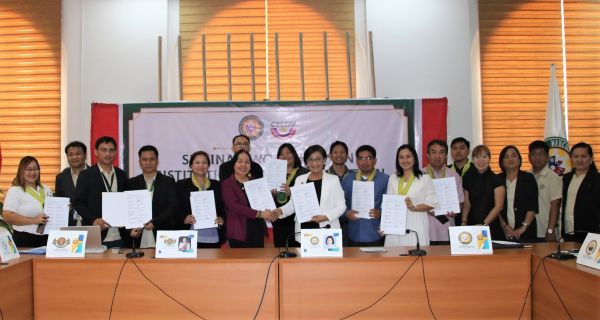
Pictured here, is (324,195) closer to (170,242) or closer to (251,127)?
(170,242)

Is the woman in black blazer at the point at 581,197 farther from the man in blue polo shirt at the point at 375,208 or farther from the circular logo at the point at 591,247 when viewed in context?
the man in blue polo shirt at the point at 375,208

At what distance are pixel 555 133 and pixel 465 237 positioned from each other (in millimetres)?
2943

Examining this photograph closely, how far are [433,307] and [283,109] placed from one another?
277 cm

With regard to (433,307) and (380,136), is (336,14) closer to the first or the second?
(380,136)

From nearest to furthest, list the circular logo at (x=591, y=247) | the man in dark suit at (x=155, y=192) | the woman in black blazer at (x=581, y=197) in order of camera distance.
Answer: the circular logo at (x=591, y=247), the man in dark suit at (x=155, y=192), the woman in black blazer at (x=581, y=197)

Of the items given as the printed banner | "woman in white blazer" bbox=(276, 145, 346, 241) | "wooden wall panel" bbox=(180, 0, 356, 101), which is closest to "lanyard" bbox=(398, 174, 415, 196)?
"woman in white blazer" bbox=(276, 145, 346, 241)

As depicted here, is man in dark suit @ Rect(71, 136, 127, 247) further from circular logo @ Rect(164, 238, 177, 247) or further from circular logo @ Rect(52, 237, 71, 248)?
circular logo @ Rect(164, 238, 177, 247)

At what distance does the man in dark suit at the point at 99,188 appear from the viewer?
12.1 ft

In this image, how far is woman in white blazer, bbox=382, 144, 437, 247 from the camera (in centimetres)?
356

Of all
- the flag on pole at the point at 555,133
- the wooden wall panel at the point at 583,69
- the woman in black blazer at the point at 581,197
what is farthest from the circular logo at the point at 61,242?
the wooden wall panel at the point at 583,69

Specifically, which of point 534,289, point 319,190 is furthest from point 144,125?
point 534,289

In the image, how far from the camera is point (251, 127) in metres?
5.12

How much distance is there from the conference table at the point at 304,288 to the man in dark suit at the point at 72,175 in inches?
42.9

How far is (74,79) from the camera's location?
557 cm
